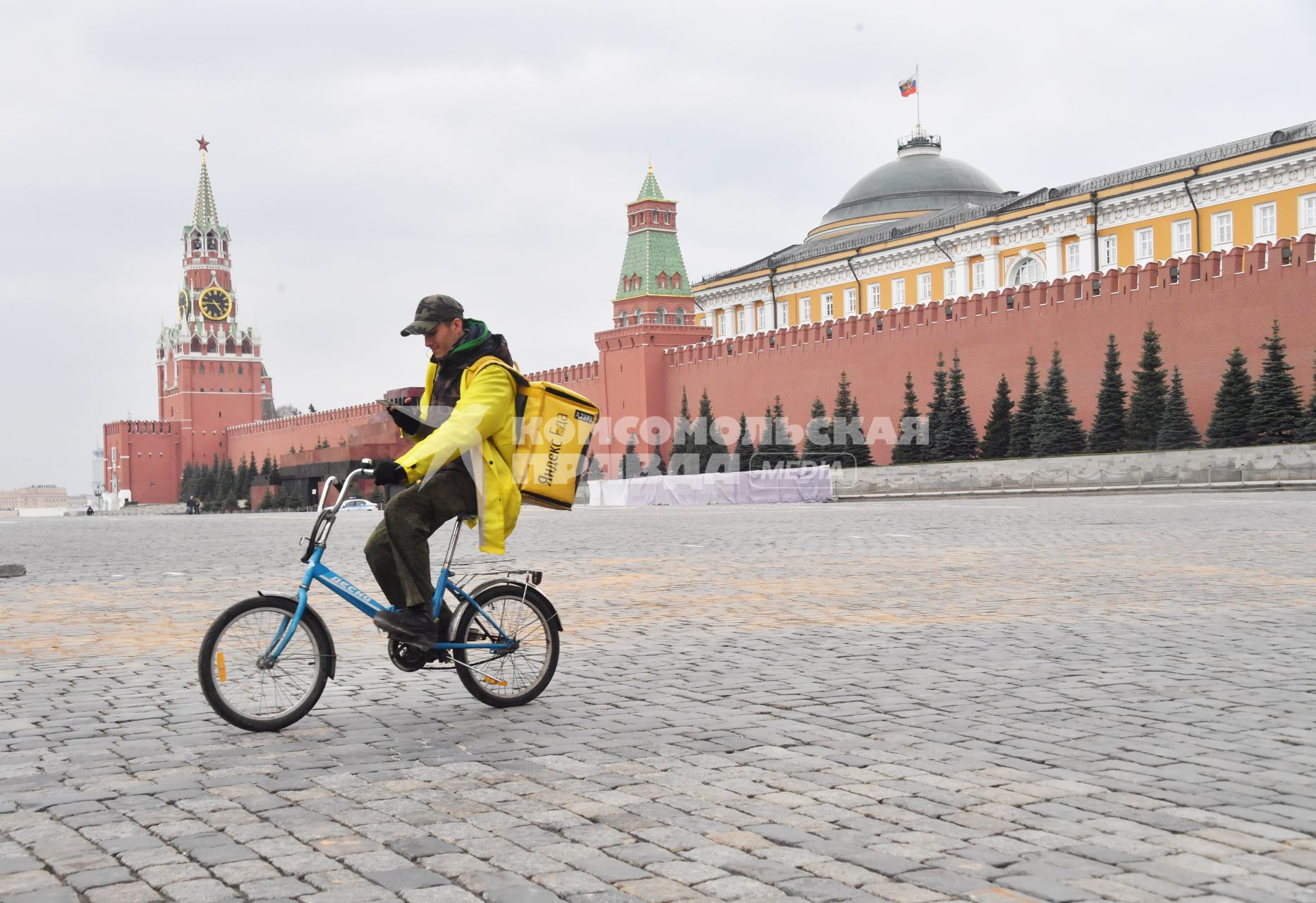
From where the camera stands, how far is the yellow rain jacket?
4.17m

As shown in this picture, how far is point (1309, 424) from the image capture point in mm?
24672

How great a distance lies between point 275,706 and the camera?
414cm

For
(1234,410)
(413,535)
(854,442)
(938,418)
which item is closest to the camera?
(413,535)

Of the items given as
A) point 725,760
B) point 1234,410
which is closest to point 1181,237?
point 1234,410

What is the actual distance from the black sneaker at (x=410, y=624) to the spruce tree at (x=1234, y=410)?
24230 mm

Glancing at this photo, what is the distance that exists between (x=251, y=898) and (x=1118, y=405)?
Answer: 27.9m

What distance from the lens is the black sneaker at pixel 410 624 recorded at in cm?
421

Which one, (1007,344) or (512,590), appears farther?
(1007,344)

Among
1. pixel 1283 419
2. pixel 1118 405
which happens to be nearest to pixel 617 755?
pixel 1283 419

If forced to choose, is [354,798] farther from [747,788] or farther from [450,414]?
[450,414]

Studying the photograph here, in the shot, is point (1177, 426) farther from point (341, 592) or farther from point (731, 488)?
point (341, 592)

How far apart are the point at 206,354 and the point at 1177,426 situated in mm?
70969

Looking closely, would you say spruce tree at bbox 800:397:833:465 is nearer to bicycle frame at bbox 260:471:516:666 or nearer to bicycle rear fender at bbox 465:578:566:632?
bicycle rear fender at bbox 465:578:566:632

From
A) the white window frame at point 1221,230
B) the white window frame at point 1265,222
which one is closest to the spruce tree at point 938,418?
the white window frame at point 1221,230
